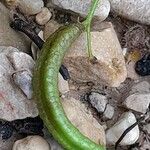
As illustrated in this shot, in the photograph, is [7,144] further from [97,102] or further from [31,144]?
[97,102]

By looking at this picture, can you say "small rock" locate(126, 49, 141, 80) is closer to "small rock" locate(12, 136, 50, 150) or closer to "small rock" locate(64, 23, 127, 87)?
"small rock" locate(64, 23, 127, 87)

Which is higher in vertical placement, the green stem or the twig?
the green stem

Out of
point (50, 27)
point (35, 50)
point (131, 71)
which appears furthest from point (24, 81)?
point (131, 71)

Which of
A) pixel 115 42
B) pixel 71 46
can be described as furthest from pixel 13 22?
pixel 115 42

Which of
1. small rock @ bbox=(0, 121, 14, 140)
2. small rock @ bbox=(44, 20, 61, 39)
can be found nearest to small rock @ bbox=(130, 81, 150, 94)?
small rock @ bbox=(44, 20, 61, 39)

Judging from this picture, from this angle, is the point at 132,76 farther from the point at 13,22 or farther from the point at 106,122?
the point at 13,22
